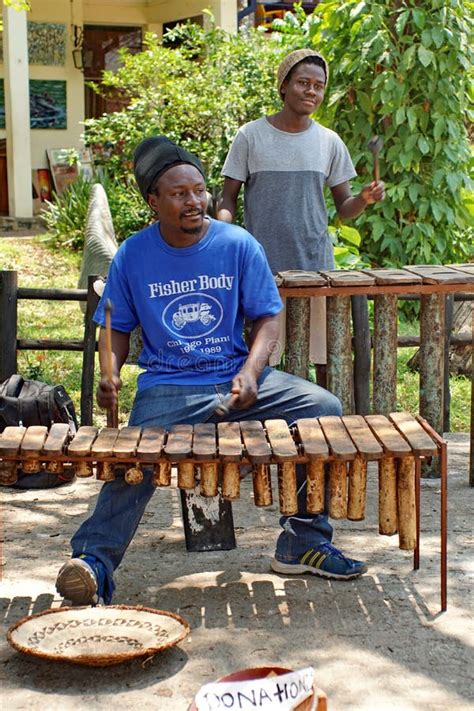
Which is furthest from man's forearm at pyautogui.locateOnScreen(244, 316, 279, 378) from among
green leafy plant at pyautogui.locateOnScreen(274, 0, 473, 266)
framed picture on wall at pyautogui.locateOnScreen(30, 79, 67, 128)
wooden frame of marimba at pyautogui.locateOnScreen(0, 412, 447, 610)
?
framed picture on wall at pyautogui.locateOnScreen(30, 79, 67, 128)

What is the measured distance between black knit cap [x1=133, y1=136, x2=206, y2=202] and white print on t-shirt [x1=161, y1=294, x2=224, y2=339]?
17.9 inches

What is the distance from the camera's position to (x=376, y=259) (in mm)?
8922

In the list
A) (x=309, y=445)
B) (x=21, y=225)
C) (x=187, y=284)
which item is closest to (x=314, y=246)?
(x=187, y=284)

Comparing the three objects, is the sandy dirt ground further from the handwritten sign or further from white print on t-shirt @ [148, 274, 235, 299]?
white print on t-shirt @ [148, 274, 235, 299]

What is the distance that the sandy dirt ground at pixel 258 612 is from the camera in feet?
11.1

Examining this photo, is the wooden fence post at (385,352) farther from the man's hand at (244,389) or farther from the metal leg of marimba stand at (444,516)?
the metal leg of marimba stand at (444,516)

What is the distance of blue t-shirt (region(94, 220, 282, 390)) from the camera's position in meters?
4.25

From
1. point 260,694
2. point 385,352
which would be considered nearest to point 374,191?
point 385,352

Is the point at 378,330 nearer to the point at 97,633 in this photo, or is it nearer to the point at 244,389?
the point at 244,389

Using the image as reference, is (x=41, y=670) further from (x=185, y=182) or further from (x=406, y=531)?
(x=185, y=182)

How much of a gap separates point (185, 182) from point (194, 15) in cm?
1029

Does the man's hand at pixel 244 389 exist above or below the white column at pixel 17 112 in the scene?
below

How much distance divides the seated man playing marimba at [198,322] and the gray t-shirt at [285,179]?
0.99 metres

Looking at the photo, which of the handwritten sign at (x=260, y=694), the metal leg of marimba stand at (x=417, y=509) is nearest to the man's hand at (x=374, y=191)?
the metal leg of marimba stand at (x=417, y=509)
